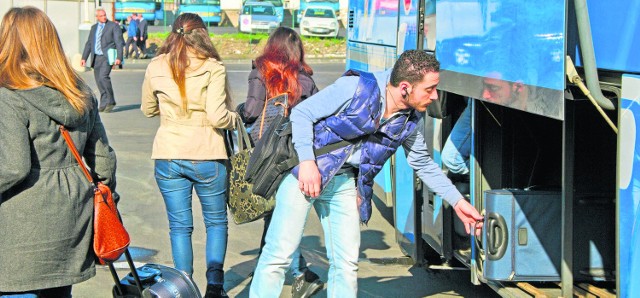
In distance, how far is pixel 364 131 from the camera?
4656 mm

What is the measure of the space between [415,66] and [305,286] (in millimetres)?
2286

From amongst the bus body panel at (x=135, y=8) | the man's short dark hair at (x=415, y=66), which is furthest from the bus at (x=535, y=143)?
the bus body panel at (x=135, y=8)

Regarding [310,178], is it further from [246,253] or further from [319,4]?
[319,4]

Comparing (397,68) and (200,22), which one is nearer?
(397,68)

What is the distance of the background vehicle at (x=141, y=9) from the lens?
43812 millimetres

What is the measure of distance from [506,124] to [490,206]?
65 cm

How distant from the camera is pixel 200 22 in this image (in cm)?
596

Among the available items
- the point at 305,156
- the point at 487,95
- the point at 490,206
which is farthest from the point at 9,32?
the point at 490,206

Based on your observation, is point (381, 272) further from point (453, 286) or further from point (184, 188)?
point (184, 188)

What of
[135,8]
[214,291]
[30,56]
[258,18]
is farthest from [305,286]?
[135,8]

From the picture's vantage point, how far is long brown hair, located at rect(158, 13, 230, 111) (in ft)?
18.9

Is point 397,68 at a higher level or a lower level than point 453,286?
higher

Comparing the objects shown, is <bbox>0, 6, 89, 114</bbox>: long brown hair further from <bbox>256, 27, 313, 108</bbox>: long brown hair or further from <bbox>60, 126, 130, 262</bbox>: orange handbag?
<bbox>256, 27, 313, 108</bbox>: long brown hair

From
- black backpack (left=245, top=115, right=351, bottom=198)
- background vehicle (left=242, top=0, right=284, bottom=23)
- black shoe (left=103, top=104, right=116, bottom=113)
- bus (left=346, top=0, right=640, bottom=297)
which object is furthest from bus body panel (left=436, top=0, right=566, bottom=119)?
background vehicle (left=242, top=0, right=284, bottom=23)
